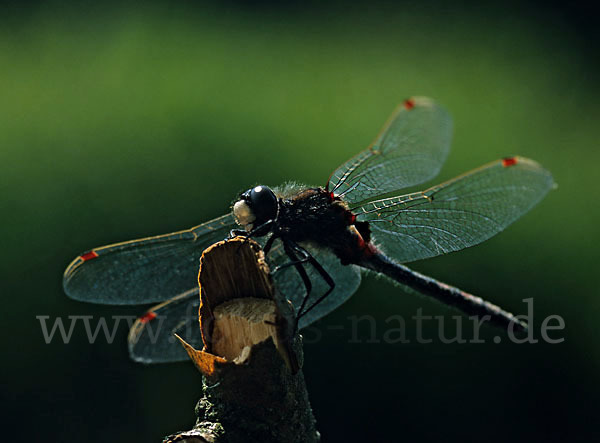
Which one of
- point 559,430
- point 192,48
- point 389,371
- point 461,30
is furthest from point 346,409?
point 461,30

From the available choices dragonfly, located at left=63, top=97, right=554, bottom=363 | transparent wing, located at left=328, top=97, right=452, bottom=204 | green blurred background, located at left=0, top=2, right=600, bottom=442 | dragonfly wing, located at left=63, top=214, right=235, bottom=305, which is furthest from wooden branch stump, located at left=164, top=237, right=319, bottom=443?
green blurred background, located at left=0, top=2, right=600, bottom=442

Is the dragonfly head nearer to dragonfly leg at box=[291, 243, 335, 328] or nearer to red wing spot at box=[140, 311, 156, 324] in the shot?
dragonfly leg at box=[291, 243, 335, 328]

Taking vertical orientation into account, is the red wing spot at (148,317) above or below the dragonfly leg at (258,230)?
below

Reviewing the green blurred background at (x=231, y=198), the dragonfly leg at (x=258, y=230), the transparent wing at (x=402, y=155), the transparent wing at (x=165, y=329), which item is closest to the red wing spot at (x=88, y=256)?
the transparent wing at (x=165, y=329)

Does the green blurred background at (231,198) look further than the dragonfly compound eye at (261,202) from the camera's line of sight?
Yes

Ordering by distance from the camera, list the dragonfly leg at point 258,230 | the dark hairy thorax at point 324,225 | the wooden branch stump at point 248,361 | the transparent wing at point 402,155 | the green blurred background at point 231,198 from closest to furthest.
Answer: the wooden branch stump at point 248,361
the dragonfly leg at point 258,230
the dark hairy thorax at point 324,225
the transparent wing at point 402,155
the green blurred background at point 231,198

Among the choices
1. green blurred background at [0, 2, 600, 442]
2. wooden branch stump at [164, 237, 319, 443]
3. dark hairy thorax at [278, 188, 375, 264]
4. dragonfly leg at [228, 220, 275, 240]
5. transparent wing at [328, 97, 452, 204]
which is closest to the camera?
wooden branch stump at [164, 237, 319, 443]

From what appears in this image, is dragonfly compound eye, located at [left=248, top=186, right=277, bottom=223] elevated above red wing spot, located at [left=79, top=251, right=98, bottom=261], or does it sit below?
below

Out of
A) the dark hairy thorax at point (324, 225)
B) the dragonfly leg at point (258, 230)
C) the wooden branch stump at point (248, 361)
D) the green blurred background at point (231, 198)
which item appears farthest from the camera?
the green blurred background at point (231, 198)

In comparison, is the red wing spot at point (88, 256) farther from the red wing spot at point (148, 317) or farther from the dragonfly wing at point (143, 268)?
the red wing spot at point (148, 317)
